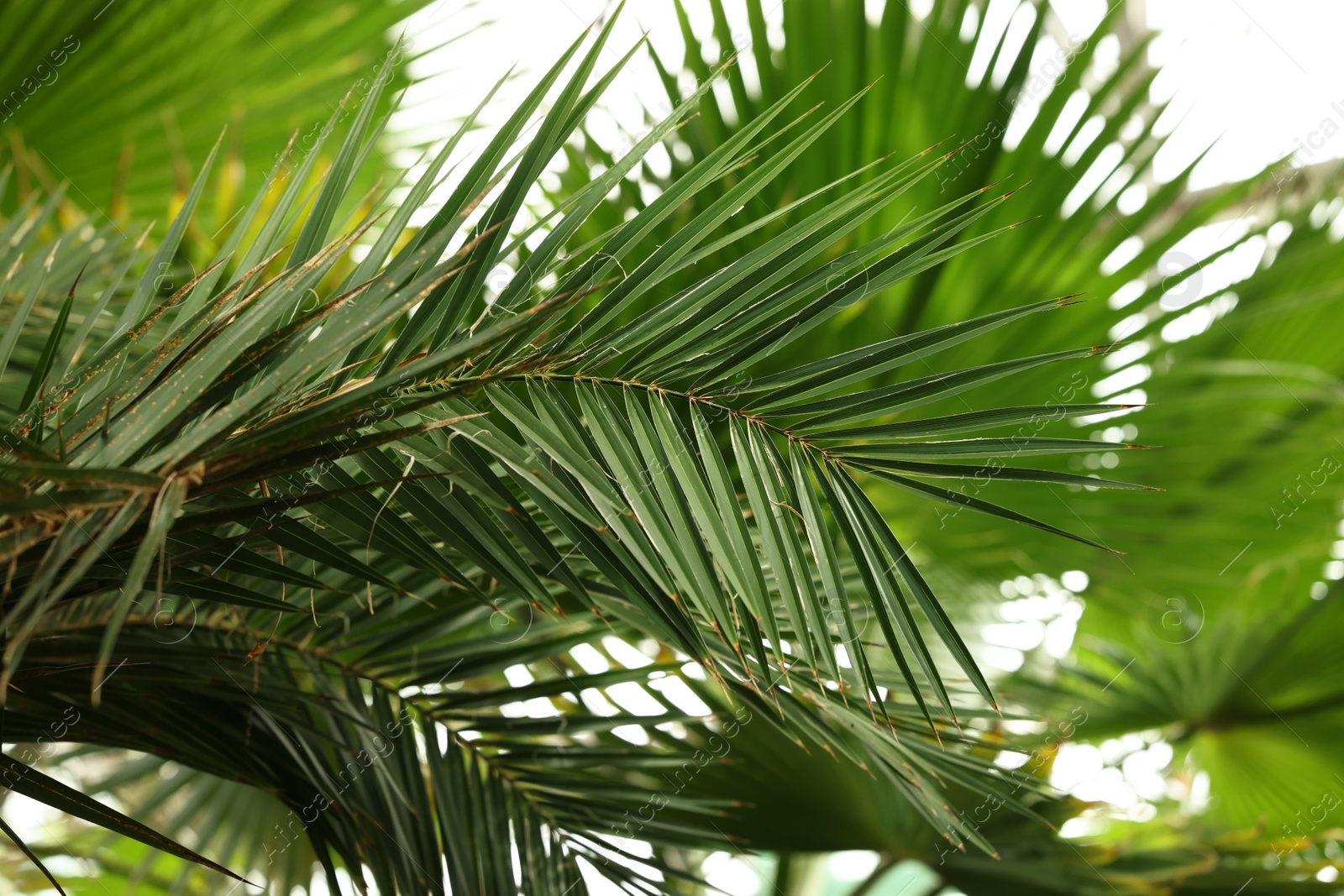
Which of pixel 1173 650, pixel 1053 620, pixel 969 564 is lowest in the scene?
pixel 1173 650

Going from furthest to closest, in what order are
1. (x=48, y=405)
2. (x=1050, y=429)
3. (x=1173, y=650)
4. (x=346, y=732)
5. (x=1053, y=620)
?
(x=1053, y=620), (x=1173, y=650), (x=1050, y=429), (x=346, y=732), (x=48, y=405)

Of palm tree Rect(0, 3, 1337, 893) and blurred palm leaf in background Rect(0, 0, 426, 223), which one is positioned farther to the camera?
blurred palm leaf in background Rect(0, 0, 426, 223)

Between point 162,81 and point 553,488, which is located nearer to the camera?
point 553,488

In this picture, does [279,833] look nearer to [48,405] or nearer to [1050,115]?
[48,405]

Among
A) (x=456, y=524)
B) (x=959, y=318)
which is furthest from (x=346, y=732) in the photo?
(x=959, y=318)

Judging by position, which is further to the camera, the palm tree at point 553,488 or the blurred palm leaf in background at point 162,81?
the blurred palm leaf in background at point 162,81

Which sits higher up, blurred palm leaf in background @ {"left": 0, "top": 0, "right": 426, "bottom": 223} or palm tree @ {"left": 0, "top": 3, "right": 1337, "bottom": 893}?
blurred palm leaf in background @ {"left": 0, "top": 0, "right": 426, "bottom": 223}

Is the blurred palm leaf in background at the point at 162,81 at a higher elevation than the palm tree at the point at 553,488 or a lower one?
higher

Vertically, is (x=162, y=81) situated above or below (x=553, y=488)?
above
